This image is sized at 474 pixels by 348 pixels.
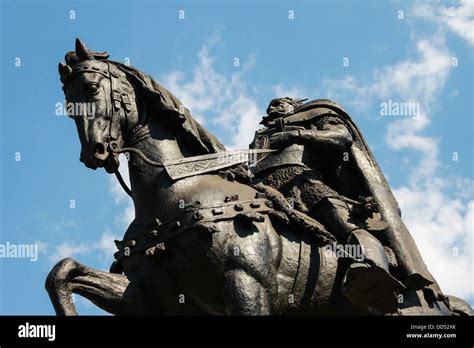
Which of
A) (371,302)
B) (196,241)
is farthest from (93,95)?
(371,302)

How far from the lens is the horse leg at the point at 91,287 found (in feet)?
40.0

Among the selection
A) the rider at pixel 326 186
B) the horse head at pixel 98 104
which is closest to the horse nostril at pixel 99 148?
the horse head at pixel 98 104

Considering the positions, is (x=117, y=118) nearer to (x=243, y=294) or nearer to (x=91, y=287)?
(x=91, y=287)

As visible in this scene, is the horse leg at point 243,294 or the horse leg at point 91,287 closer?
the horse leg at point 243,294

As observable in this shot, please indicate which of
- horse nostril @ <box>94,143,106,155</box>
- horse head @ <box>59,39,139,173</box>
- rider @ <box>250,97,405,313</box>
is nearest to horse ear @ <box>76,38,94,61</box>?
horse head @ <box>59,39,139,173</box>

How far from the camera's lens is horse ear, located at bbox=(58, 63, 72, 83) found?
13047mm

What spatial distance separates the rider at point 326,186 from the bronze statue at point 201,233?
2 cm

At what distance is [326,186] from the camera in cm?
1402

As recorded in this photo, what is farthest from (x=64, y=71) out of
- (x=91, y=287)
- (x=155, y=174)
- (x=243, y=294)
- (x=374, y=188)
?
(x=374, y=188)

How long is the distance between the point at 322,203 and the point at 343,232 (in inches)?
20.9

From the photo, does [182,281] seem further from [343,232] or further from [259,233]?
[343,232]

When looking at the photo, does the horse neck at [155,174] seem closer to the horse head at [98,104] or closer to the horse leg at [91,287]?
the horse head at [98,104]

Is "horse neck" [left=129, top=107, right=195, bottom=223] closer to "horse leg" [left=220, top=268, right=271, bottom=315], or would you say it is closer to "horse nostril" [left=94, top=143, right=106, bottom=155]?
"horse nostril" [left=94, top=143, right=106, bottom=155]

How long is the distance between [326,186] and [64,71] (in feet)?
11.3
